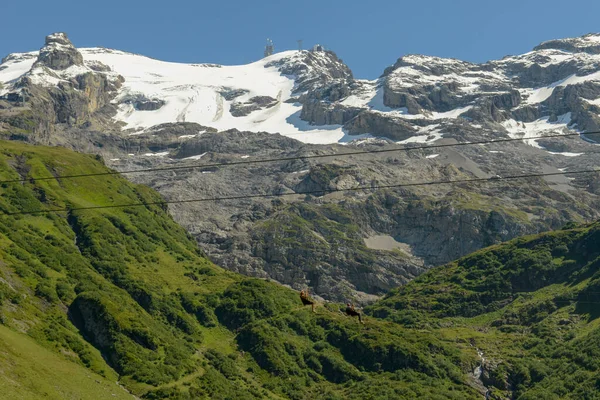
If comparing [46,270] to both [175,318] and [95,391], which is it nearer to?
[175,318]

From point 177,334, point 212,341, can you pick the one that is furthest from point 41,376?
point 212,341

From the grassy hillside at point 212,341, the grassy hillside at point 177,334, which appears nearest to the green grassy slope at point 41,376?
the grassy hillside at point 212,341

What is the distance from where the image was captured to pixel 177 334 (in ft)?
550

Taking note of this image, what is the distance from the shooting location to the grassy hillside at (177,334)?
139 m

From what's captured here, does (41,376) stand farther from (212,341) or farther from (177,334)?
(212,341)

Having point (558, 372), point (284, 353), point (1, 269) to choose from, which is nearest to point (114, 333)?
point (1, 269)

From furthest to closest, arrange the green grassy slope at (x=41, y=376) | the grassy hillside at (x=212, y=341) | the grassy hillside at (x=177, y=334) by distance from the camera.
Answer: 1. the grassy hillside at (x=177, y=334)
2. the grassy hillside at (x=212, y=341)
3. the green grassy slope at (x=41, y=376)

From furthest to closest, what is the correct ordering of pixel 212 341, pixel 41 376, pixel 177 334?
pixel 212 341 < pixel 177 334 < pixel 41 376

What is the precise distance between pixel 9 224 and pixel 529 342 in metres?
115

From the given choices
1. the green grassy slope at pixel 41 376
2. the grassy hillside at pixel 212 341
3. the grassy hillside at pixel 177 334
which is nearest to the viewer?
the green grassy slope at pixel 41 376

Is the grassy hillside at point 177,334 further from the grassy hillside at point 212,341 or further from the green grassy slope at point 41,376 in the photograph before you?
the green grassy slope at point 41,376

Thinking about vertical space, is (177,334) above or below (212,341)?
above

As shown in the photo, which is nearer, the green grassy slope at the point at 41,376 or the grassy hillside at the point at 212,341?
the green grassy slope at the point at 41,376

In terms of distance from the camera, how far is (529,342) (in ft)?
627
